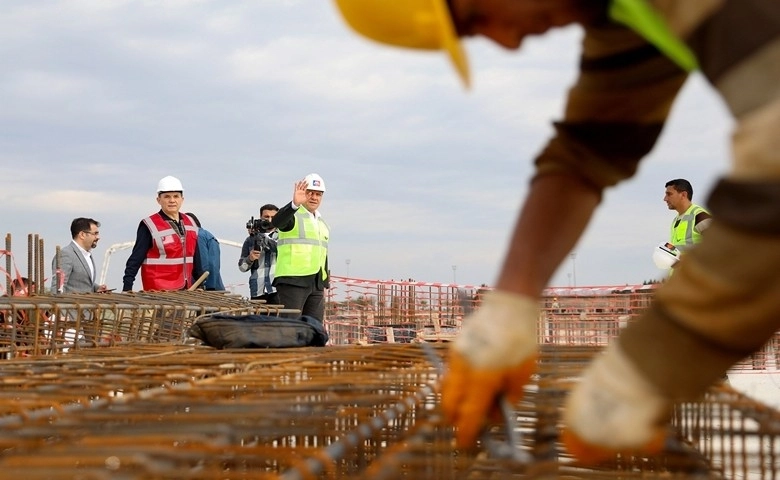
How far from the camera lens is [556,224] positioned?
5.76 feet

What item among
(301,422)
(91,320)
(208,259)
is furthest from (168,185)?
(301,422)

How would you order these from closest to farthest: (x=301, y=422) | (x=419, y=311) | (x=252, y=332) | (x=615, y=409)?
(x=615, y=409) < (x=301, y=422) < (x=252, y=332) < (x=419, y=311)

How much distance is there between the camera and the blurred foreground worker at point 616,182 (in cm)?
110

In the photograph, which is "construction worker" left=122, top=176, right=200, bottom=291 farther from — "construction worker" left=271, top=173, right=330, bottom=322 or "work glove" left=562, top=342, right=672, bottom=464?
"work glove" left=562, top=342, right=672, bottom=464

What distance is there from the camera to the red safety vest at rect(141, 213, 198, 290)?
330 inches

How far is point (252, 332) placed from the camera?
3.93 m

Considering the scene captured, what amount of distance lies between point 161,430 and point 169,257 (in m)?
7.19

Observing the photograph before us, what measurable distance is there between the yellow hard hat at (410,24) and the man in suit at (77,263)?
315 inches

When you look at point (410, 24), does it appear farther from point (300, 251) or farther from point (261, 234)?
point (261, 234)

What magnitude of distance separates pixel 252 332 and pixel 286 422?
225 cm

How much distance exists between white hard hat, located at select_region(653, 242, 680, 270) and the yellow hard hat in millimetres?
6279

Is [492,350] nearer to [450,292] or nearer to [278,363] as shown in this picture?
[278,363]

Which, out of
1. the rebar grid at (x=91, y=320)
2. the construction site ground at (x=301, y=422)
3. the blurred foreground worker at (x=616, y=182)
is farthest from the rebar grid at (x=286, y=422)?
the rebar grid at (x=91, y=320)

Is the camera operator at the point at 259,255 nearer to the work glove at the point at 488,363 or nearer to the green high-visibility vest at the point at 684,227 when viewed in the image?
the green high-visibility vest at the point at 684,227
